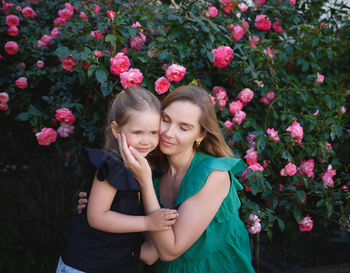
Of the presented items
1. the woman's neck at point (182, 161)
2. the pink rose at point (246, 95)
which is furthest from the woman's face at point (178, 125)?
the pink rose at point (246, 95)

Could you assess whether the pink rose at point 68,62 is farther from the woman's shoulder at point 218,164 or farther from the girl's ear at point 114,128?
the woman's shoulder at point 218,164

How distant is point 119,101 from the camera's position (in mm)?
1565

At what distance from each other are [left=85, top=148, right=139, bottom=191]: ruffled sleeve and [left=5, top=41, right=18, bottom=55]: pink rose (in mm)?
1401

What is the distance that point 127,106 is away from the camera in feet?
4.97

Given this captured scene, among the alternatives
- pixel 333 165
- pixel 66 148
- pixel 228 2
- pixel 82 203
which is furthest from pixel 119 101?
pixel 333 165

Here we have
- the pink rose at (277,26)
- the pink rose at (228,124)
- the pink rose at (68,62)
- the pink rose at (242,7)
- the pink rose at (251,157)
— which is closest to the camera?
the pink rose at (68,62)

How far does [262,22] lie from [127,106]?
61.8 inches

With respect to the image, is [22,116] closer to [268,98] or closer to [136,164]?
[136,164]

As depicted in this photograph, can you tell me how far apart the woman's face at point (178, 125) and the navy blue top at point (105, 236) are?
270 millimetres

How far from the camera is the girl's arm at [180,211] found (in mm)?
1426

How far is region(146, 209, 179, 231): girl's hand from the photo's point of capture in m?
1.36

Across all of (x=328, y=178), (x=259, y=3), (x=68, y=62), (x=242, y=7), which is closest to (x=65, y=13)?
(x=68, y=62)

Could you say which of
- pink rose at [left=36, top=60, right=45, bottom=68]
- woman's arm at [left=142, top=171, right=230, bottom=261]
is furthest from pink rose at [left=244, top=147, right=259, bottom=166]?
pink rose at [left=36, top=60, right=45, bottom=68]

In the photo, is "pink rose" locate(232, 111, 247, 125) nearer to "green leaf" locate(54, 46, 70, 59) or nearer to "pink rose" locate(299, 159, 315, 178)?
"pink rose" locate(299, 159, 315, 178)
